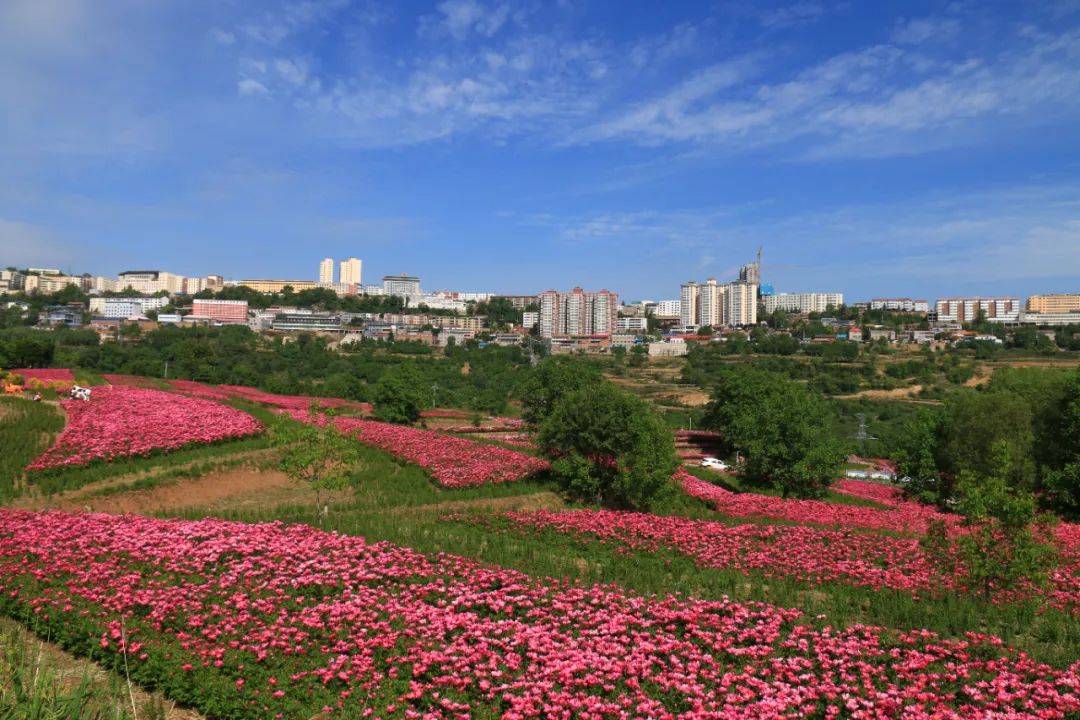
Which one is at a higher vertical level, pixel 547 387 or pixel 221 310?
pixel 221 310

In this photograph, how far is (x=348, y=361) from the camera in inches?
3856

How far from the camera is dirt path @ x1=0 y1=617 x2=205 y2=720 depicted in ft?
24.3

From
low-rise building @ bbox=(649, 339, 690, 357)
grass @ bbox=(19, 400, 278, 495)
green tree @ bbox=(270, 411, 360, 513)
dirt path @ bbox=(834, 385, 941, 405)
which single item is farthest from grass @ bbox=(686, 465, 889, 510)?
low-rise building @ bbox=(649, 339, 690, 357)

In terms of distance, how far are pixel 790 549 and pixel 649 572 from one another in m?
3.86

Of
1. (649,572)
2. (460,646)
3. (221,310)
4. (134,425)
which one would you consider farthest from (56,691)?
(221,310)

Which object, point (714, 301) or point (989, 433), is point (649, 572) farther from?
point (714, 301)

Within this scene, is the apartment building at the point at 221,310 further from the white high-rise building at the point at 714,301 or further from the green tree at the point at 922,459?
the green tree at the point at 922,459

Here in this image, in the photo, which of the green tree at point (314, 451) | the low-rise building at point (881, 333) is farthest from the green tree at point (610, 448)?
the low-rise building at point (881, 333)

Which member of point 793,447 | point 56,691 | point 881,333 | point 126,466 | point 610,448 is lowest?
point 793,447

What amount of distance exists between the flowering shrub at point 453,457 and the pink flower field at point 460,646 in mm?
11798

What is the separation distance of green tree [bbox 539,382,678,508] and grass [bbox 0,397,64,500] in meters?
17.4

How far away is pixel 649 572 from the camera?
1304 centimetres

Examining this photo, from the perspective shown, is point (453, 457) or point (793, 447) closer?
point (453, 457)

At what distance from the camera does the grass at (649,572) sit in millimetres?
10164
